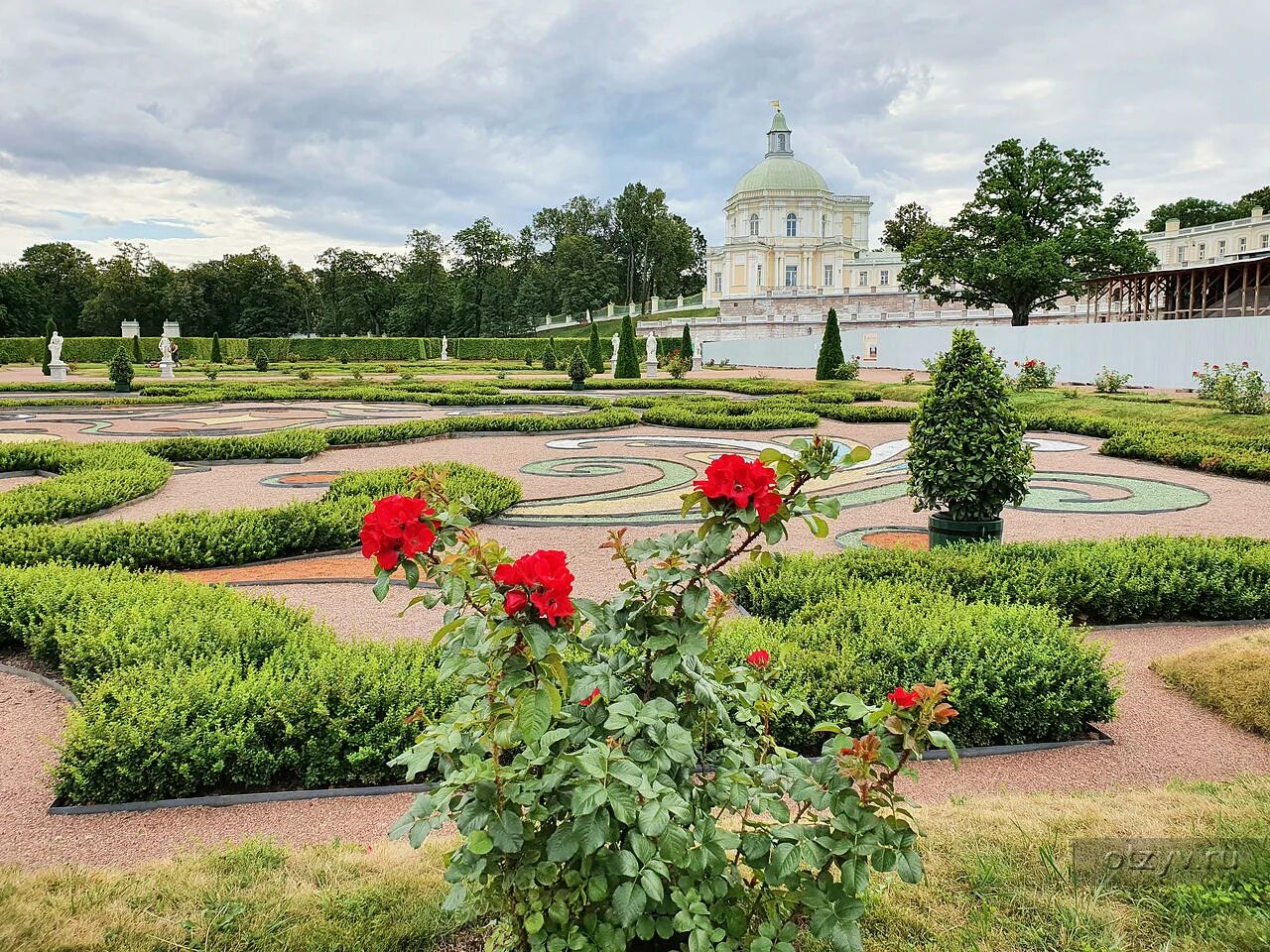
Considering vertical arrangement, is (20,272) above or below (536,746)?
above

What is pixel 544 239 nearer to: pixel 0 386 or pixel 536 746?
pixel 0 386

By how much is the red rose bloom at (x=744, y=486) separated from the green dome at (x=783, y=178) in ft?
255

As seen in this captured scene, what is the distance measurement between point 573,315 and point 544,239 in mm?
12234

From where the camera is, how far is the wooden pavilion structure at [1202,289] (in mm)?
29797

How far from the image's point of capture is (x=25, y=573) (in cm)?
507

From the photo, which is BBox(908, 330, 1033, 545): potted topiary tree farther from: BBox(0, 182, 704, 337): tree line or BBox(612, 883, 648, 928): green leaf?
BBox(0, 182, 704, 337): tree line

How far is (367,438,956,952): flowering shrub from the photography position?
68.1 inches

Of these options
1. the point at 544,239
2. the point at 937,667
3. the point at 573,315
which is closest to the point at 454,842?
the point at 937,667

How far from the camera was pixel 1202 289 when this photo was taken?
1414 inches

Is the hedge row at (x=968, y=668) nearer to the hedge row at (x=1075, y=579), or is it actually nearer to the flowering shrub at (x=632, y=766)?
the hedge row at (x=1075, y=579)

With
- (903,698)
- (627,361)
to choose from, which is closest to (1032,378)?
(627,361)

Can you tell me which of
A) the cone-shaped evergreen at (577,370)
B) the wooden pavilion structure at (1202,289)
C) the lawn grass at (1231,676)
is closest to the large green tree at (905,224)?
the wooden pavilion structure at (1202,289)

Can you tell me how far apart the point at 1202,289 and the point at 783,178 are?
44.7m

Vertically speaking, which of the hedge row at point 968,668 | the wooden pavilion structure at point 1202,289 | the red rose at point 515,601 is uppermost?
the wooden pavilion structure at point 1202,289
